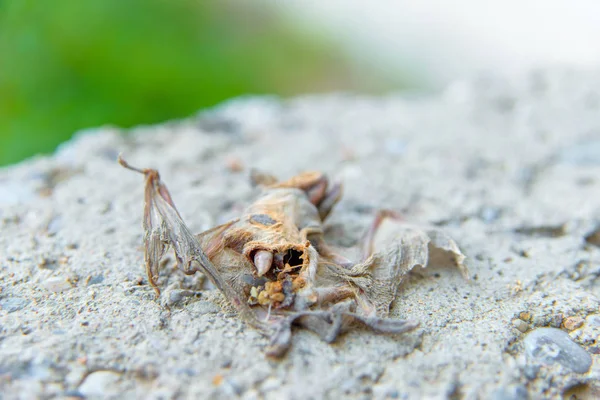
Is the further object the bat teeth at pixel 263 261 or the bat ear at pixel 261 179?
the bat ear at pixel 261 179

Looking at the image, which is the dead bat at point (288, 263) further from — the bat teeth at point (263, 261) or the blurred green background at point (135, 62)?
the blurred green background at point (135, 62)

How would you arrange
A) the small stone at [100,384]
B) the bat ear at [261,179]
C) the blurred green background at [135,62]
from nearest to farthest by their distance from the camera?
the small stone at [100,384] → the bat ear at [261,179] → the blurred green background at [135,62]

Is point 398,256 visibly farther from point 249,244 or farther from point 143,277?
point 143,277

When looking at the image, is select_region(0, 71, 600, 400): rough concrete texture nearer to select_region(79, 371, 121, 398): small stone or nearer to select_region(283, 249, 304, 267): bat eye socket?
select_region(79, 371, 121, 398): small stone

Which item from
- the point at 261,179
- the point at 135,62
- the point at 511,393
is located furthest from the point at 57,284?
the point at 135,62

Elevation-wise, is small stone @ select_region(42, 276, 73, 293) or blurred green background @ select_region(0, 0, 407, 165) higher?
blurred green background @ select_region(0, 0, 407, 165)

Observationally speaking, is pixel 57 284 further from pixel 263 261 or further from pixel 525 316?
pixel 525 316

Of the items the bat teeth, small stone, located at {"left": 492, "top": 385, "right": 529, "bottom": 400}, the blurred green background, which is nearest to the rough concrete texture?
small stone, located at {"left": 492, "top": 385, "right": 529, "bottom": 400}

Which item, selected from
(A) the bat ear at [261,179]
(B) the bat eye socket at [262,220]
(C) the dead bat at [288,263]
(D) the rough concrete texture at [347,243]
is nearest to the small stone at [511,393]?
(D) the rough concrete texture at [347,243]
